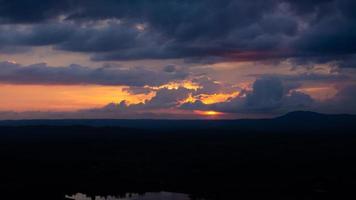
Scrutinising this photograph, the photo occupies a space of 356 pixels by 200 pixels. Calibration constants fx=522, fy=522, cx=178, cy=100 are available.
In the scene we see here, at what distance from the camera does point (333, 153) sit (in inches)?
6476

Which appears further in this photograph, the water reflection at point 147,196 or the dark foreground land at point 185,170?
the dark foreground land at point 185,170

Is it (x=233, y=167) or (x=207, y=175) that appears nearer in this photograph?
(x=207, y=175)

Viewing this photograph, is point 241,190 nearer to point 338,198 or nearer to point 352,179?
A: point 338,198

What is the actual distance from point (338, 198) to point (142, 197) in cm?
3434

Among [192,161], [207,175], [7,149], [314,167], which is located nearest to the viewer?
[207,175]

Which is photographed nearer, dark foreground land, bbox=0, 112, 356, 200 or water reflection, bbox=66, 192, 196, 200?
water reflection, bbox=66, 192, 196, 200

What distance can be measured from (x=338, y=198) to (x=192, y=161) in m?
63.4

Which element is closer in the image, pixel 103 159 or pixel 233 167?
pixel 233 167

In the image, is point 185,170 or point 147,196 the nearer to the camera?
point 147,196

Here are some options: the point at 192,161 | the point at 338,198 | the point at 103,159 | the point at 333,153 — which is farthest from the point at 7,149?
the point at 338,198

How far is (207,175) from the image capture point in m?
122

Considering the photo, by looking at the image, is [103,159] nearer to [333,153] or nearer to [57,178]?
[57,178]

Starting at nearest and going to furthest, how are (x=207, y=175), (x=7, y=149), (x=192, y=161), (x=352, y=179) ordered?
(x=352, y=179) → (x=207, y=175) → (x=192, y=161) → (x=7, y=149)

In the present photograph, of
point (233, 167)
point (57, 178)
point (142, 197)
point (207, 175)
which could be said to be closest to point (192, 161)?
point (233, 167)
